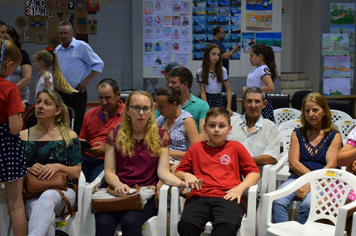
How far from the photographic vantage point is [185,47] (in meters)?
8.45

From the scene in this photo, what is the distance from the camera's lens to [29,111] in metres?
3.85

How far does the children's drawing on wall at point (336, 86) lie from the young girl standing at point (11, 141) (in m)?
7.05

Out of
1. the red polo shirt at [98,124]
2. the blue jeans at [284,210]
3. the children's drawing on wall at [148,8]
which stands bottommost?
the blue jeans at [284,210]

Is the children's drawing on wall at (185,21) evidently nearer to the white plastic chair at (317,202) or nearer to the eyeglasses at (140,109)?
the eyeglasses at (140,109)

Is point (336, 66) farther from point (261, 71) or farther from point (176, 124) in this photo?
point (176, 124)

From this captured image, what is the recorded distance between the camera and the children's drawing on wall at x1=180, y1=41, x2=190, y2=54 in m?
8.43

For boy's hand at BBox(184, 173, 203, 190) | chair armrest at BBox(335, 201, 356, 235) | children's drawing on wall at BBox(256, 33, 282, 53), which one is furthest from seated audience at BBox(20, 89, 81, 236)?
children's drawing on wall at BBox(256, 33, 282, 53)

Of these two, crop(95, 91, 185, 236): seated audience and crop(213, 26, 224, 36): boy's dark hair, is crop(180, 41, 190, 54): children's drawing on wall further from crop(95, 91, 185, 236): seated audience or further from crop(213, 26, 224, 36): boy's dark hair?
crop(95, 91, 185, 236): seated audience

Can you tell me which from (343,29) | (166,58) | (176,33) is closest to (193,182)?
(166,58)

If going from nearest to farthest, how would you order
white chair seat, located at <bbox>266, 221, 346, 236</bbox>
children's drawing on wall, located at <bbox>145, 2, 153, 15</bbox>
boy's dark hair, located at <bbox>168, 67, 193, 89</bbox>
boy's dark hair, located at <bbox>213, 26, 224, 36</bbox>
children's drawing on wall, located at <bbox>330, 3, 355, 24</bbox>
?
white chair seat, located at <bbox>266, 221, 346, 236</bbox> < boy's dark hair, located at <bbox>168, 67, 193, 89</bbox> < boy's dark hair, located at <bbox>213, 26, 224, 36</bbox> < children's drawing on wall, located at <bbox>145, 2, 153, 15</bbox> < children's drawing on wall, located at <bbox>330, 3, 355, 24</bbox>

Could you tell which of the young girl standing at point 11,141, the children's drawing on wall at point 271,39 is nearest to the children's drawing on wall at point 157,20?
the children's drawing on wall at point 271,39

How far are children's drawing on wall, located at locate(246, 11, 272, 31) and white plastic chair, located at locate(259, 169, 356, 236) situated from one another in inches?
222

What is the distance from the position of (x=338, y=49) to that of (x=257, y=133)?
5866 mm

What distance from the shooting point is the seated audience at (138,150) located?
10.8 ft
